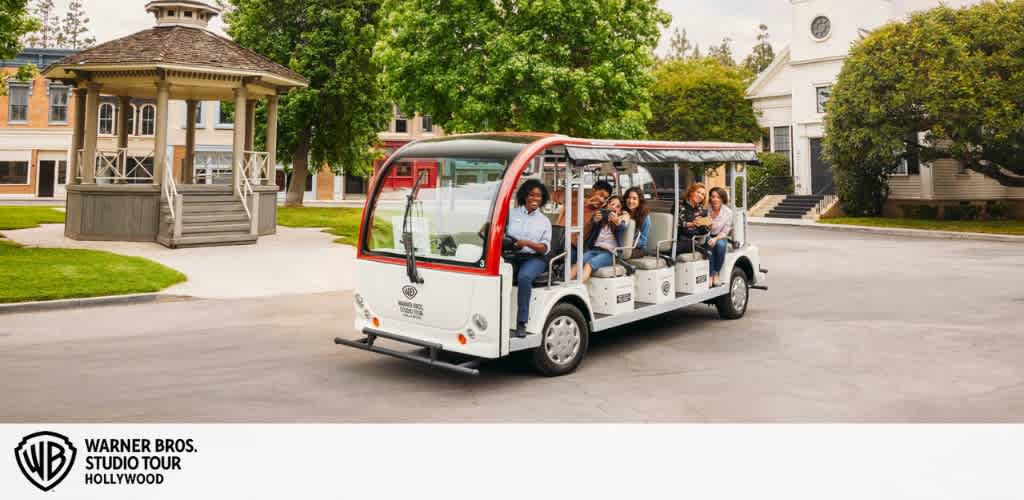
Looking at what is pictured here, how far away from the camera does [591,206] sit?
8430mm

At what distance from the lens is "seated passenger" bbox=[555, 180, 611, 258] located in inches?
309

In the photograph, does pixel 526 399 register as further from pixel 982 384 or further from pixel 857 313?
pixel 857 313

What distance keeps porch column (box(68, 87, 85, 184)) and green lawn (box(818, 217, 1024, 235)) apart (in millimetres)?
28128

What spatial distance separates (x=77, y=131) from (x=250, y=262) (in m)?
8.74

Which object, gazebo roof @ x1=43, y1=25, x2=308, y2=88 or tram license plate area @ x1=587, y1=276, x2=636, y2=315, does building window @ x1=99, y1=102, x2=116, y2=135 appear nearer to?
gazebo roof @ x1=43, y1=25, x2=308, y2=88

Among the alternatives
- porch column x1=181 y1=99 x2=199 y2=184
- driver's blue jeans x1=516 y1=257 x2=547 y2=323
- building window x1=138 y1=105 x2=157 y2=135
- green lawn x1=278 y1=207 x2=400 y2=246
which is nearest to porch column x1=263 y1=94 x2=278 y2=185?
green lawn x1=278 y1=207 x2=400 y2=246

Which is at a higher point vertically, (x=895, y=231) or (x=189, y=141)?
(x=189, y=141)

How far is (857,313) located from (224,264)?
39.1 ft

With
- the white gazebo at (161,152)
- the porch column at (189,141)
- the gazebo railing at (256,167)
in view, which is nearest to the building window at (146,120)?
the porch column at (189,141)

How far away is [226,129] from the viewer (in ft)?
153

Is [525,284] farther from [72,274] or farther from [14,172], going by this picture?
[14,172]

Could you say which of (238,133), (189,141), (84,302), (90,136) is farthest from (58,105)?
(84,302)

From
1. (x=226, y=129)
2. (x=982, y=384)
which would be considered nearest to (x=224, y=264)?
(x=982, y=384)

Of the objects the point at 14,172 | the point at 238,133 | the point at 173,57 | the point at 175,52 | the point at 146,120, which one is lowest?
the point at 238,133
